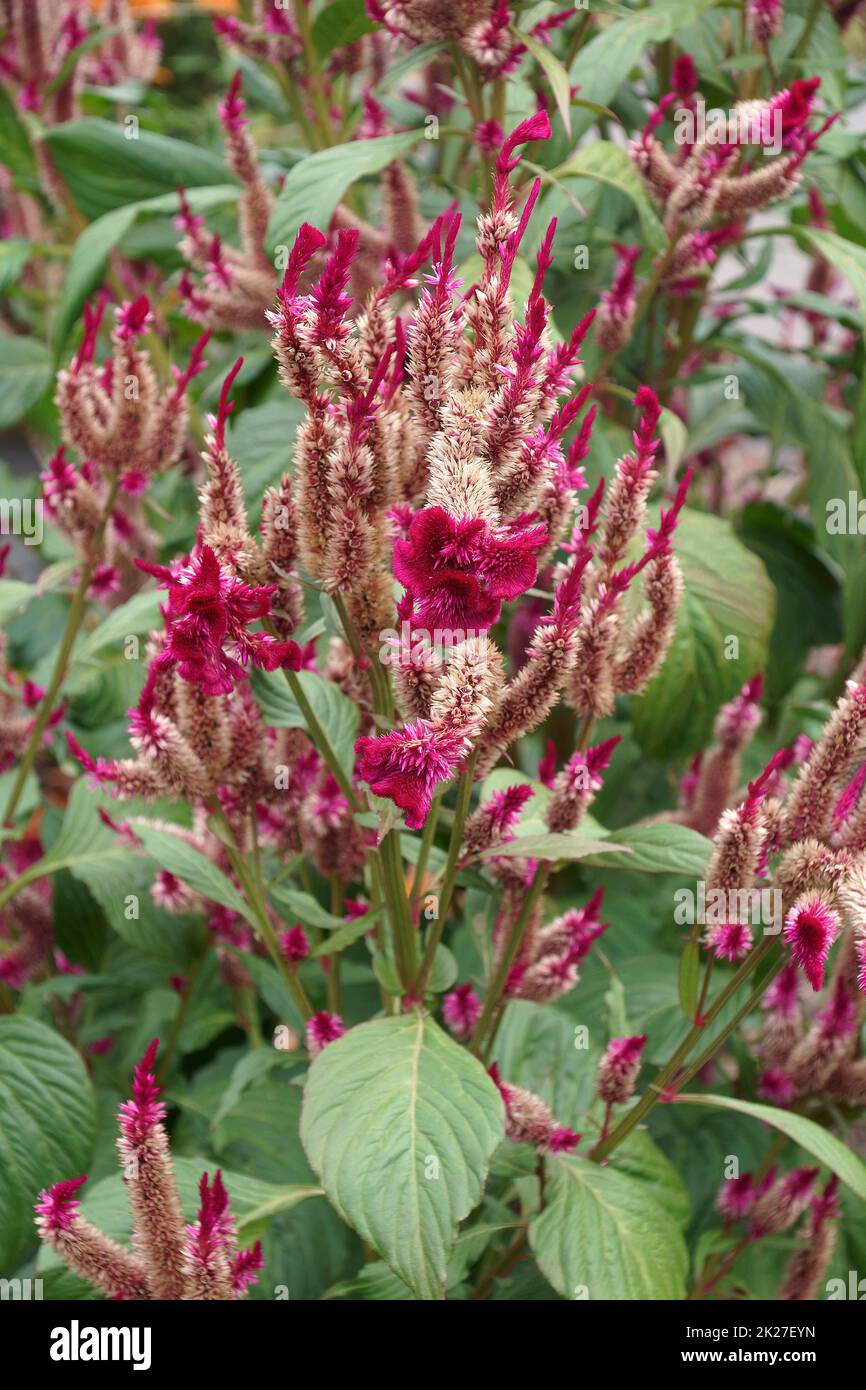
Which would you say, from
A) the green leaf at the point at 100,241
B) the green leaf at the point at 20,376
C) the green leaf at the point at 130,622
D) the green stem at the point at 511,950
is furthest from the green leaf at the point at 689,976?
the green leaf at the point at 20,376

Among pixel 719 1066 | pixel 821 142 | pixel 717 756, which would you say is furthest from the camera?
pixel 719 1066

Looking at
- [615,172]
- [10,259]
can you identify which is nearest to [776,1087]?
[615,172]

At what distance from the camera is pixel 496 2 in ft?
3.18

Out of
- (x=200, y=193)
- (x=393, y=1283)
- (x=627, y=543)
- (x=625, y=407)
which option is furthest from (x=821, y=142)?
(x=393, y=1283)

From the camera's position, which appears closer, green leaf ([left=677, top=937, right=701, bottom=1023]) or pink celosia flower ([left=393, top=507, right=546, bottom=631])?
pink celosia flower ([left=393, top=507, right=546, bottom=631])

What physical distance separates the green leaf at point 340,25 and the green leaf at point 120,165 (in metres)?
0.24

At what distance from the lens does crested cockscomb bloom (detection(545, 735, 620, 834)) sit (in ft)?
2.64

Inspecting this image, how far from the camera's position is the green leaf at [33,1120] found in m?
1.04

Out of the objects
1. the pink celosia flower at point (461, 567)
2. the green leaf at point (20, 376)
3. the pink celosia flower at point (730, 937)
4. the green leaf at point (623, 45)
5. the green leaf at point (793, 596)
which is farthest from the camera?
the green leaf at point (20, 376)

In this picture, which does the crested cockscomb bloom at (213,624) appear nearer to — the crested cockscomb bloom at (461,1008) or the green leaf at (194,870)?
the green leaf at (194,870)

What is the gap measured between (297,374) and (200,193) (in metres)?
0.78

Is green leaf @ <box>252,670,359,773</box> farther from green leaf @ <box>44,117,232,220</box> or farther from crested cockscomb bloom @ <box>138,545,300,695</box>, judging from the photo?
green leaf @ <box>44,117,232,220</box>

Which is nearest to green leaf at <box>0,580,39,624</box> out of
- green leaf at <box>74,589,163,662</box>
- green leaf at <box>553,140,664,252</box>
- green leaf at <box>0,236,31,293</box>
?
green leaf at <box>74,589,163,662</box>
